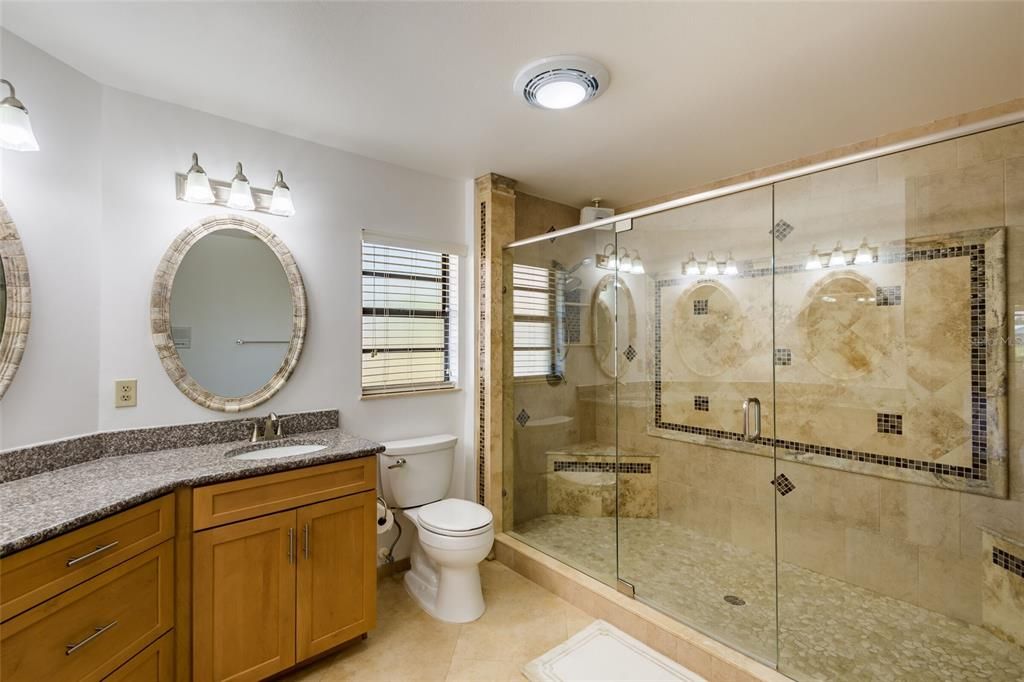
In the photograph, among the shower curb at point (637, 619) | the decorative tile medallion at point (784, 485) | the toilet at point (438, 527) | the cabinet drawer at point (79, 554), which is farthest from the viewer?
the decorative tile medallion at point (784, 485)

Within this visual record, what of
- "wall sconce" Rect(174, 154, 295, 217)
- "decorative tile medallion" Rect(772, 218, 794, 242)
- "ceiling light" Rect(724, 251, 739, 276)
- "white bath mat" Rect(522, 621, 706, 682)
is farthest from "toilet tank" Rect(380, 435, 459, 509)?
"decorative tile medallion" Rect(772, 218, 794, 242)

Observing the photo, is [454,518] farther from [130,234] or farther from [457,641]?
[130,234]

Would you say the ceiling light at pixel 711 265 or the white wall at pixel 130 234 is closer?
the white wall at pixel 130 234

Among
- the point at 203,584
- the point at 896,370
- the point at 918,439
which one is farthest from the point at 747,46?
the point at 203,584

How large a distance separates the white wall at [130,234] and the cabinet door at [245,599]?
2.15 ft

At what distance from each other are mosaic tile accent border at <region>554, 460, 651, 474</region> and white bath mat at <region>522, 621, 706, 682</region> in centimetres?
97

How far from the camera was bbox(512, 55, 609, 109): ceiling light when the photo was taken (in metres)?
1.70

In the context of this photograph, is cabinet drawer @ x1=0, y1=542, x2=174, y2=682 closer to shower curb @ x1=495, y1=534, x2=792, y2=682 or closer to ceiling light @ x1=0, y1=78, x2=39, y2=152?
ceiling light @ x1=0, y1=78, x2=39, y2=152

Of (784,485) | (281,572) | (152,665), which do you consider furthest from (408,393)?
(784,485)

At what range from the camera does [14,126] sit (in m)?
1.37

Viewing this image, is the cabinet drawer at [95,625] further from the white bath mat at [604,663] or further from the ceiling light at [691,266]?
the ceiling light at [691,266]

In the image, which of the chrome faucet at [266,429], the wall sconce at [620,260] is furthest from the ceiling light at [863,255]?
the chrome faucet at [266,429]

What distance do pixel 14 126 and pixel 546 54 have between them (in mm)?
1656

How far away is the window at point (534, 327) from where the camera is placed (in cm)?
299
